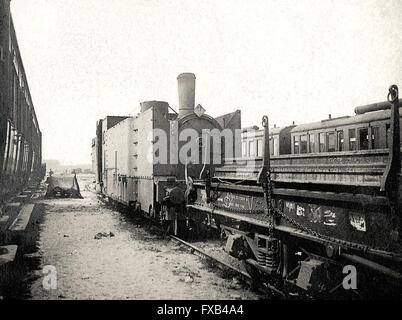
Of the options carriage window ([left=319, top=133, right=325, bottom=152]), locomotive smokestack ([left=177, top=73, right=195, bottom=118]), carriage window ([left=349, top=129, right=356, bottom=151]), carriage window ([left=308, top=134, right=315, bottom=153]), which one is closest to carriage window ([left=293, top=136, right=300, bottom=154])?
carriage window ([left=308, top=134, right=315, bottom=153])

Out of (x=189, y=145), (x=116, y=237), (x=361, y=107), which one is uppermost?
(x=361, y=107)

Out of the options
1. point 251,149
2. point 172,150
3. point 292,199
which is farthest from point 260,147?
point 292,199

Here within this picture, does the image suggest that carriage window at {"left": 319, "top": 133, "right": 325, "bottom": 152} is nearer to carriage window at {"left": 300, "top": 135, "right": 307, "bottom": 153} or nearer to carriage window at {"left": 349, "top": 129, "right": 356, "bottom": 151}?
carriage window at {"left": 300, "top": 135, "right": 307, "bottom": 153}

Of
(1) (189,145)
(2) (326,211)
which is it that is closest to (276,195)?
(2) (326,211)

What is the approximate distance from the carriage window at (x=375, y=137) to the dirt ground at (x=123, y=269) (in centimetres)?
620

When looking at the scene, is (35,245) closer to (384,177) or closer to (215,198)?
(215,198)

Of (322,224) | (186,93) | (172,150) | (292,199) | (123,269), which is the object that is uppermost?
(186,93)

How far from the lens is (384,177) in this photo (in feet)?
9.77

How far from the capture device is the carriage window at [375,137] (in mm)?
9695

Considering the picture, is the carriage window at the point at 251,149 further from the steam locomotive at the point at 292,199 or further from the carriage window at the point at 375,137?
the carriage window at the point at 375,137

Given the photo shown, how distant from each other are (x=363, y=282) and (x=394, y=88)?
198cm

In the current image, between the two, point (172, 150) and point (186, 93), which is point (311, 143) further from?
point (172, 150)

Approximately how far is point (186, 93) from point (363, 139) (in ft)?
18.1

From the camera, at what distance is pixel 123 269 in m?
6.23
